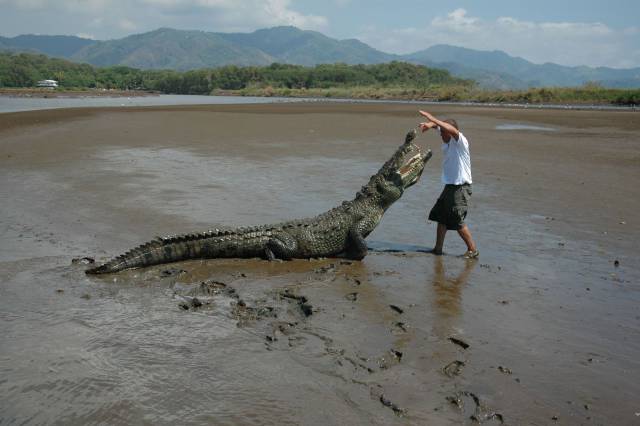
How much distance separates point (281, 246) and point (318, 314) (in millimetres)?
1799

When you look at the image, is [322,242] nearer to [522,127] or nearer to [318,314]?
[318,314]

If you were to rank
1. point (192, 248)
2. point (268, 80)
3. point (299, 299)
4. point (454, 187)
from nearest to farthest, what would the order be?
1. point (299, 299)
2. point (192, 248)
3. point (454, 187)
4. point (268, 80)

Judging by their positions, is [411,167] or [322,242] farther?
[411,167]

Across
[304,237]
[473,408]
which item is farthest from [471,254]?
[473,408]

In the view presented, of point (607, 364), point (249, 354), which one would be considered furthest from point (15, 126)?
point (607, 364)

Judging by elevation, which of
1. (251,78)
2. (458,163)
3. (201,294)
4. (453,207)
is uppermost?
(251,78)

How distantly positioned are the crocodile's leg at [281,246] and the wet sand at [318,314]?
14 centimetres

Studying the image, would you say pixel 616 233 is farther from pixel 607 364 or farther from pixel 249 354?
pixel 249 354

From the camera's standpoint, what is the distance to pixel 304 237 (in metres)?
6.72

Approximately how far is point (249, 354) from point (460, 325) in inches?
72.9

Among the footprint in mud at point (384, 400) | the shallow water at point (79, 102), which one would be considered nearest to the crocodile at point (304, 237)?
the footprint in mud at point (384, 400)

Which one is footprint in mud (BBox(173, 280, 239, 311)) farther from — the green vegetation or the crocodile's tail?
the green vegetation

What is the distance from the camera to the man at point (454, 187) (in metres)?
6.81

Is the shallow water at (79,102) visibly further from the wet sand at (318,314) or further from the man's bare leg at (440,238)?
the man's bare leg at (440,238)
